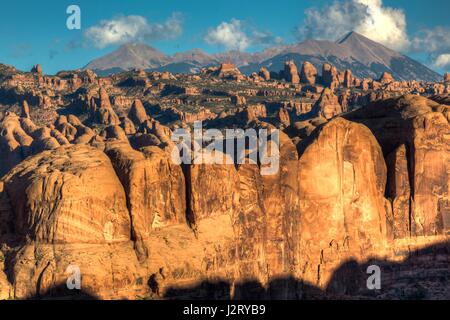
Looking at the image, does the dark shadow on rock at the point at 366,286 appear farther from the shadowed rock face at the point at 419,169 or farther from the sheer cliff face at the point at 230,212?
the shadowed rock face at the point at 419,169

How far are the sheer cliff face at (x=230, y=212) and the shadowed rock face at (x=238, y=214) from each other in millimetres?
81

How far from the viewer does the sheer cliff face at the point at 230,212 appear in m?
41.4

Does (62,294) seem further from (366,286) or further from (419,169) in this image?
(419,169)

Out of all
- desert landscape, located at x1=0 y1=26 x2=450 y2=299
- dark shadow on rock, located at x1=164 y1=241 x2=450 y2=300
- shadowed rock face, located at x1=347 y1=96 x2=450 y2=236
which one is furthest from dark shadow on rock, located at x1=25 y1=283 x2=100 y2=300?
shadowed rock face, located at x1=347 y1=96 x2=450 y2=236

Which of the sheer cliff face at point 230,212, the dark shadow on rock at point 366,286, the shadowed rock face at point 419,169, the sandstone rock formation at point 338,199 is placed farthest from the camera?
the shadowed rock face at point 419,169

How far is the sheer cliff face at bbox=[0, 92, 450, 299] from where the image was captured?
136 feet

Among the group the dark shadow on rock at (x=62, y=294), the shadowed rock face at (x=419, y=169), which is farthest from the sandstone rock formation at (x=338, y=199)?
the dark shadow on rock at (x=62, y=294)

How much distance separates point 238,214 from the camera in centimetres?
4853

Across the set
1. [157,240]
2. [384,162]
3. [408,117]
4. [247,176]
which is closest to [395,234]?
[384,162]

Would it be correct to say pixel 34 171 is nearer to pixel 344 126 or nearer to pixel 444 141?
pixel 344 126

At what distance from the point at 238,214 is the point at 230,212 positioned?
690 millimetres

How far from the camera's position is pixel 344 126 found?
186 feet

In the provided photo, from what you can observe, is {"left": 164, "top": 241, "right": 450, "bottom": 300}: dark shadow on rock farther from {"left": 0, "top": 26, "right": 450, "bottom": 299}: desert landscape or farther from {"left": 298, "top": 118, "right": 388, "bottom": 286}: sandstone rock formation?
{"left": 298, "top": 118, "right": 388, "bottom": 286}: sandstone rock formation

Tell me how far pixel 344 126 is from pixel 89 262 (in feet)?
78.7
